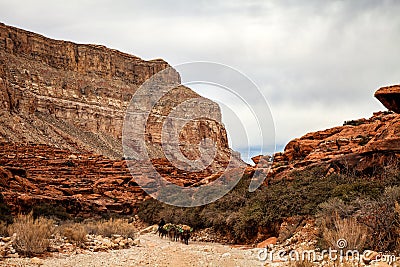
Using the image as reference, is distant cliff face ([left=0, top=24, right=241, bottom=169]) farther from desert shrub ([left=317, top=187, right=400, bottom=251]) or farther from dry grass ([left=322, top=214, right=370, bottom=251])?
dry grass ([left=322, top=214, right=370, bottom=251])

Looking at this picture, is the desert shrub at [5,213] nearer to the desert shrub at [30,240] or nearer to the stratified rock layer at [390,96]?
the desert shrub at [30,240]

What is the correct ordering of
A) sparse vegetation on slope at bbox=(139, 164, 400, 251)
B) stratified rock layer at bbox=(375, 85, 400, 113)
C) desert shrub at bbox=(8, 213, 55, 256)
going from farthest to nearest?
stratified rock layer at bbox=(375, 85, 400, 113) < desert shrub at bbox=(8, 213, 55, 256) < sparse vegetation on slope at bbox=(139, 164, 400, 251)

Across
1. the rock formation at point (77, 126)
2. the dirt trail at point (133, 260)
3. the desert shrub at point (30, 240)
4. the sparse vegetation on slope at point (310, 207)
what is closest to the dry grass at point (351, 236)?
the sparse vegetation on slope at point (310, 207)

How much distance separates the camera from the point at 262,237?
15312 mm

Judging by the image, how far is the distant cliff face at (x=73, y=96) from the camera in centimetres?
6356

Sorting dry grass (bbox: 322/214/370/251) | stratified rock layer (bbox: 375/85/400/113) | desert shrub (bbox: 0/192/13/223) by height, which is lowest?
desert shrub (bbox: 0/192/13/223)

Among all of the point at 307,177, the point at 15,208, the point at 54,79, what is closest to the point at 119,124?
the point at 54,79

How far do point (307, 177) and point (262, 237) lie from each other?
4.46 meters

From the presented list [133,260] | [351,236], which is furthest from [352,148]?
[133,260]

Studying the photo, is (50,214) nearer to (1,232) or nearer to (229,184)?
(229,184)

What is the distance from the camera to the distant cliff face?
209 feet

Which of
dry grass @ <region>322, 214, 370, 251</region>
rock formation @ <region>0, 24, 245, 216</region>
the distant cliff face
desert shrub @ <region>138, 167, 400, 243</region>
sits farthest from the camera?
the distant cliff face

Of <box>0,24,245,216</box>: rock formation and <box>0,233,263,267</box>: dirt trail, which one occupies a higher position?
<box>0,24,245,216</box>: rock formation

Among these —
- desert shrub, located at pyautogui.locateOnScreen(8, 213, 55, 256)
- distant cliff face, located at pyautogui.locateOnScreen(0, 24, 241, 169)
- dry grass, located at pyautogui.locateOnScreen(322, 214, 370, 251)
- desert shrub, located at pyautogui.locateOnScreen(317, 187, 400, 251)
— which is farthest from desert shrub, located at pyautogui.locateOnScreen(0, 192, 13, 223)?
distant cliff face, located at pyautogui.locateOnScreen(0, 24, 241, 169)
